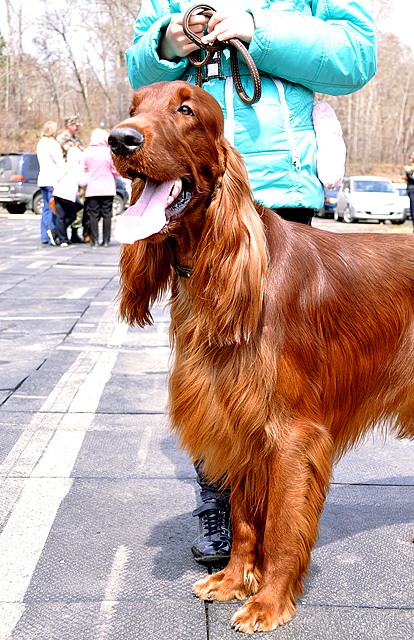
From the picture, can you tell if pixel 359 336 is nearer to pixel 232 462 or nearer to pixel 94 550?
pixel 232 462

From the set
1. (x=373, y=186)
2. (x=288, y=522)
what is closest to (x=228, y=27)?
(x=288, y=522)

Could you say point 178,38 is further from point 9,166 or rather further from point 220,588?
point 9,166

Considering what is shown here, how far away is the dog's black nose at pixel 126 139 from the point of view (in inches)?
72.4

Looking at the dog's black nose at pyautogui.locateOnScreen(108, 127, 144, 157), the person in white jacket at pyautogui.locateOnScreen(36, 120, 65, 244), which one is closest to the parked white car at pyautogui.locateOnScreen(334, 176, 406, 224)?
the person in white jacket at pyautogui.locateOnScreen(36, 120, 65, 244)

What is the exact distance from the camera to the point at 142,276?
230 centimetres

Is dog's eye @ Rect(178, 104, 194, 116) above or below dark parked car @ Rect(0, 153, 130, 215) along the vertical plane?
above

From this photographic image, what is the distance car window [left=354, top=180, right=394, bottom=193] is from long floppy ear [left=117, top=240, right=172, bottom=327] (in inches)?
932

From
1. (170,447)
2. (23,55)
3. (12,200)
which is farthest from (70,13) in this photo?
(170,447)

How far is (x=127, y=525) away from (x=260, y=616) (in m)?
0.77

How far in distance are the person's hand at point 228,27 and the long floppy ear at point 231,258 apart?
18.0 inches

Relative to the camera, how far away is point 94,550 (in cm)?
255

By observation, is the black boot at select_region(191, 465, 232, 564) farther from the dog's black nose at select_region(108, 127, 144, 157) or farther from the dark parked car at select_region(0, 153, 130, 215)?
the dark parked car at select_region(0, 153, 130, 215)

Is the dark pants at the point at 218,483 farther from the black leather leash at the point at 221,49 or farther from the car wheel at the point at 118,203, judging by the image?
the car wheel at the point at 118,203

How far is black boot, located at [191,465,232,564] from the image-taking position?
2521mm
